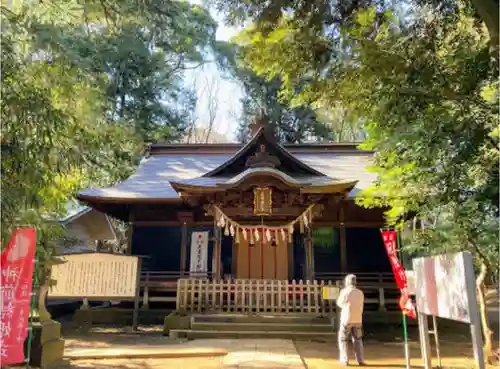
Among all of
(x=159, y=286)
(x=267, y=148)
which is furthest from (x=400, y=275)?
(x=159, y=286)

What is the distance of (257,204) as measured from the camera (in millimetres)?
10984

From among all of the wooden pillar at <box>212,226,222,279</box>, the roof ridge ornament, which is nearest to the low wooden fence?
the wooden pillar at <box>212,226,222,279</box>

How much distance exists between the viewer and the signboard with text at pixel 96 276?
9.85m

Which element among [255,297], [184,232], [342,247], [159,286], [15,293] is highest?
[184,232]

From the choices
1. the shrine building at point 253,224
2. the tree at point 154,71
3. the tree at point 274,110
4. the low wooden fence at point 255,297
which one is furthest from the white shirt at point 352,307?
the tree at point 274,110

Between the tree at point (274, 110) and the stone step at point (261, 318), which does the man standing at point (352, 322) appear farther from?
the tree at point (274, 110)

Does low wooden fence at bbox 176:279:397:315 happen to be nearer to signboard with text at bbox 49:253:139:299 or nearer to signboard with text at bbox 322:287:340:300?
signboard with text at bbox 49:253:139:299

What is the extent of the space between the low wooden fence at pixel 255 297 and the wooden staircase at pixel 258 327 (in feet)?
0.97

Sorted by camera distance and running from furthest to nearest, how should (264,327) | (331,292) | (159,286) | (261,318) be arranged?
1. (159,286)
2. (261,318)
3. (264,327)
4. (331,292)

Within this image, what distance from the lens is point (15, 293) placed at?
4.98 meters

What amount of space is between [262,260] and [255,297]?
7.72 ft

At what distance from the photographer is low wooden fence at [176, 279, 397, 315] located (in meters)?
9.91

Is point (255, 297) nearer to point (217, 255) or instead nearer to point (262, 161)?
point (217, 255)

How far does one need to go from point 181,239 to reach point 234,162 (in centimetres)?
296
